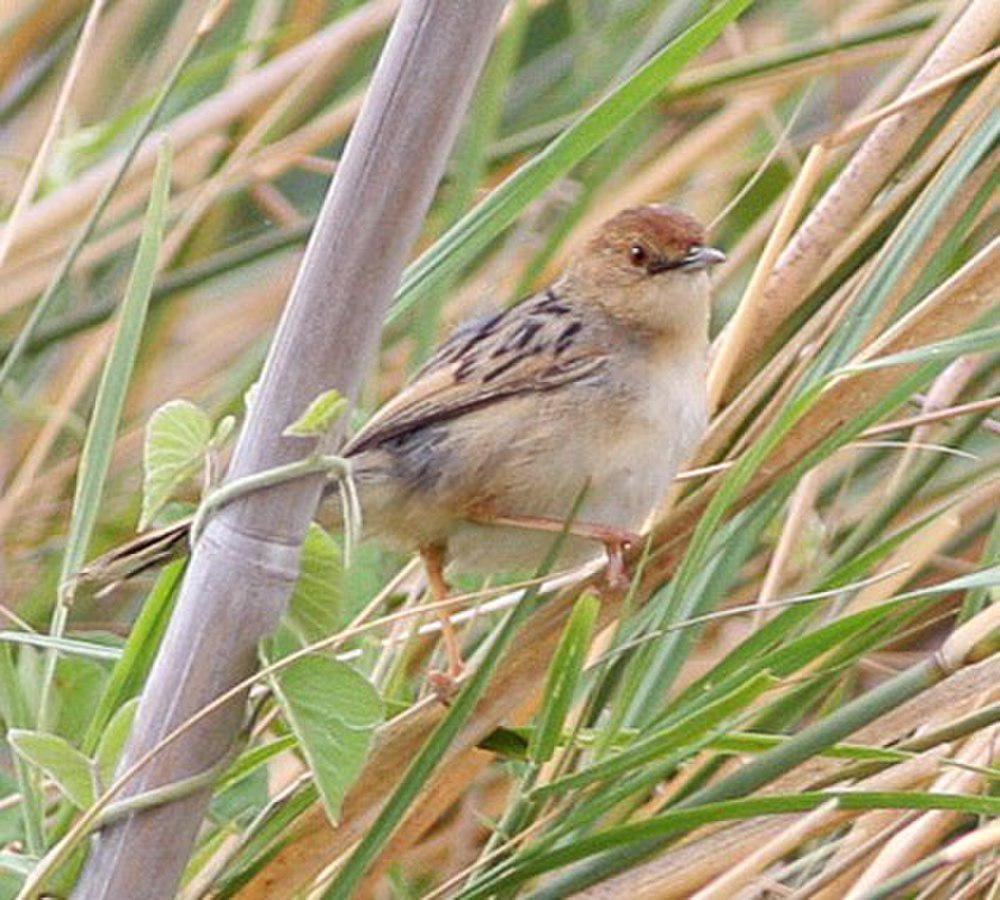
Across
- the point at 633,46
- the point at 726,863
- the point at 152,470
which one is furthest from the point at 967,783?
the point at 633,46

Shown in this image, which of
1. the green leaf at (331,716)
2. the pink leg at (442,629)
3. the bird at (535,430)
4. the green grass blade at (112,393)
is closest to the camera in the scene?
the green leaf at (331,716)

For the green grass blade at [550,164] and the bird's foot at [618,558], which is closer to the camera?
the green grass blade at [550,164]

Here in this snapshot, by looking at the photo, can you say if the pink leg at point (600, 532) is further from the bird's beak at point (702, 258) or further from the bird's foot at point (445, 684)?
the bird's beak at point (702, 258)

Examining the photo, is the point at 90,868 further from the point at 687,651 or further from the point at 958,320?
the point at 958,320

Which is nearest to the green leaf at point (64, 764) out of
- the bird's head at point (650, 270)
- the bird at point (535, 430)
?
the bird at point (535, 430)

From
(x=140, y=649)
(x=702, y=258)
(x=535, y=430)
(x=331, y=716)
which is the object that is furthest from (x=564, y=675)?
(x=702, y=258)

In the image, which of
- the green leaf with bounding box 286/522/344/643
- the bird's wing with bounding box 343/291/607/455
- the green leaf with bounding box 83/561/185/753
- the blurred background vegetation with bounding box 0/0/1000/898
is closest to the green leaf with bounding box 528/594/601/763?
the blurred background vegetation with bounding box 0/0/1000/898

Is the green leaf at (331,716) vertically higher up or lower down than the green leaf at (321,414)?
lower down
